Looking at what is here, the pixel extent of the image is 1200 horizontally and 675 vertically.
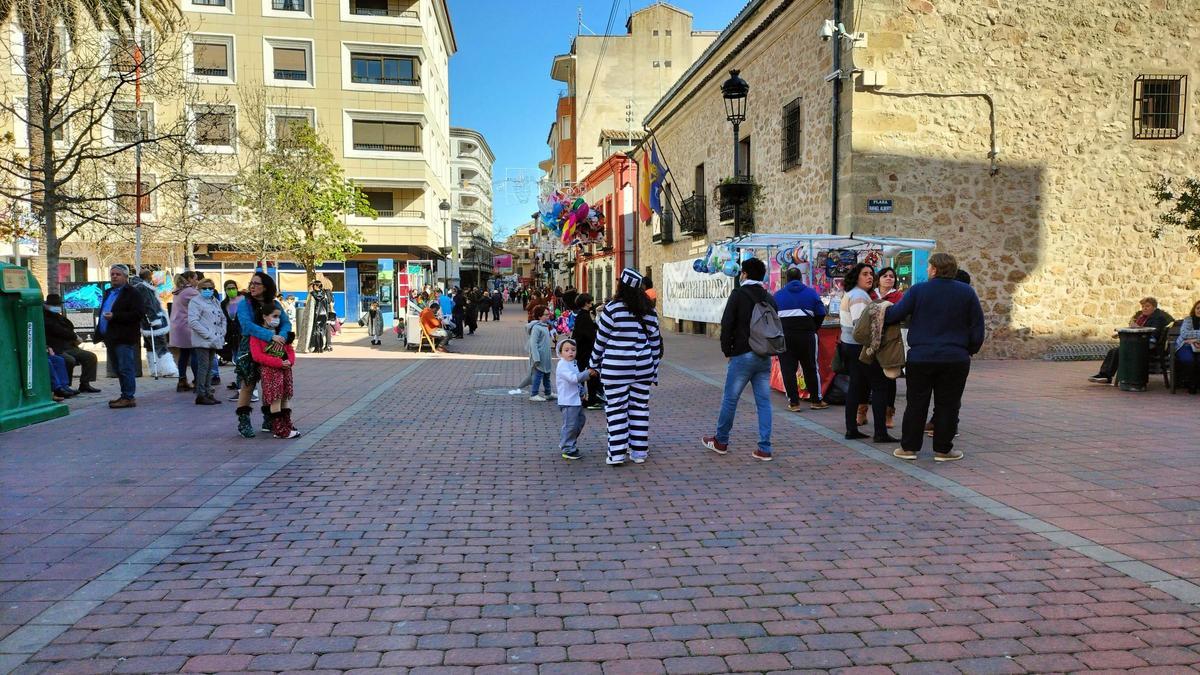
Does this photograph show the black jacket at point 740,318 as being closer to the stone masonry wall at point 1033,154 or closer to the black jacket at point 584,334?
the black jacket at point 584,334

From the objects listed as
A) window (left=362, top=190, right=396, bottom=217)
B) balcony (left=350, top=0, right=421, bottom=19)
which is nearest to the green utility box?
window (left=362, top=190, right=396, bottom=217)

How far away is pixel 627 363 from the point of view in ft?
20.5

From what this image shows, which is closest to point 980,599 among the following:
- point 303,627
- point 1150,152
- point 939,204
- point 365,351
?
point 303,627

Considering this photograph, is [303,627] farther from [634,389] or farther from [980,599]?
[634,389]

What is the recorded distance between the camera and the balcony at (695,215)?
21875 millimetres

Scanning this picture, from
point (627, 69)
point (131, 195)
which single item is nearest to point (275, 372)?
point (131, 195)

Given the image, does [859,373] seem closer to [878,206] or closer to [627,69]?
[878,206]

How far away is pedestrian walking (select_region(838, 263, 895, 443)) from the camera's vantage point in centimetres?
704

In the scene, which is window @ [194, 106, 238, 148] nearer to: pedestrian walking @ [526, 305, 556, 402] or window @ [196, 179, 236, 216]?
window @ [196, 179, 236, 216]

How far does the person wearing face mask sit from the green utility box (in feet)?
5.82

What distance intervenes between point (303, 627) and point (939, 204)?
43.0ft

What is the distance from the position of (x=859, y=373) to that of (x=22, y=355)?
27.4 ft

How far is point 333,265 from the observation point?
32.8m

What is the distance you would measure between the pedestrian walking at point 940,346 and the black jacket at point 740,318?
112 cm
